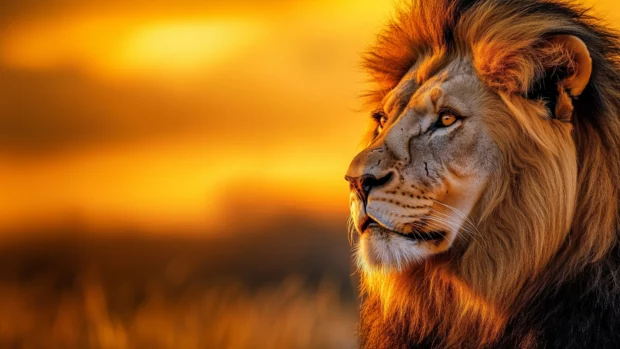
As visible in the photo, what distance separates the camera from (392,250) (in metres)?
3.66

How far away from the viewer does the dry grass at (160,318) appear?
718 centimetres

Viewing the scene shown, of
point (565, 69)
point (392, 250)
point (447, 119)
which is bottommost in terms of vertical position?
point (392, 250)

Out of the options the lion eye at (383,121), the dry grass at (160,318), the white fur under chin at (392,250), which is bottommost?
the dry grass at (160,318)

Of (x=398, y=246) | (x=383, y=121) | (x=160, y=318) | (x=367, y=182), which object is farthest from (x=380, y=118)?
(x=160, y=318)

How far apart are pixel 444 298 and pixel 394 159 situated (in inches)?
23.4

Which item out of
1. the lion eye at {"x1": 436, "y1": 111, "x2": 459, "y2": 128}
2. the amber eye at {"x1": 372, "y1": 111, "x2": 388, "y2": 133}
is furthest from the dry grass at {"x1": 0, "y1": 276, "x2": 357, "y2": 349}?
the lion eye at {"x1": 436, "y1": 111, "x2": 459, "y2": 128}

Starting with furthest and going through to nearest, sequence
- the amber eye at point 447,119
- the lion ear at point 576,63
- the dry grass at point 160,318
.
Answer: the dry grass at point 160,318
the amber eye at point 447,119
the lion ear at point 576,63

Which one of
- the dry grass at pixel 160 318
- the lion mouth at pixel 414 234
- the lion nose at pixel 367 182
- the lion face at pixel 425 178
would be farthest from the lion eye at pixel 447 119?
the dry grass at pixel 160 318

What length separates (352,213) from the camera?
374 centimetres

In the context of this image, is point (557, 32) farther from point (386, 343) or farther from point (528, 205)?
point (386, 343)

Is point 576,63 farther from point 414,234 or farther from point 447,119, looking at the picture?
point 414,234

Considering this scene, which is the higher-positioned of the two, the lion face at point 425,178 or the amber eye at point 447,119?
the amber eye at point 447,119

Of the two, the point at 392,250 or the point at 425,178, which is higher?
the point at 425,178

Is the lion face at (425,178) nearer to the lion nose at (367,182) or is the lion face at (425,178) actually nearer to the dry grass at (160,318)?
the lion nose at (367,182)
